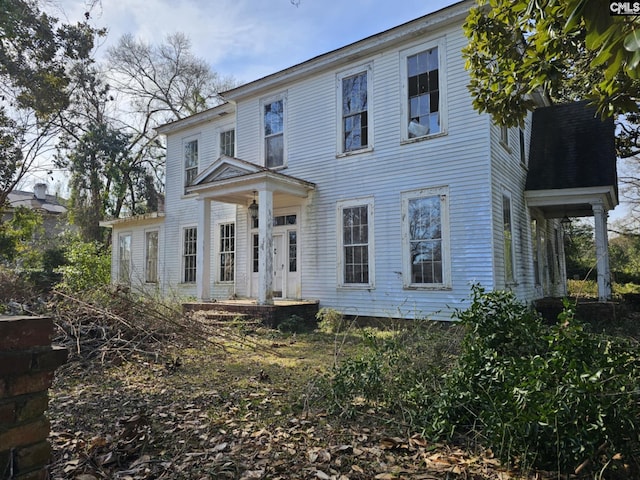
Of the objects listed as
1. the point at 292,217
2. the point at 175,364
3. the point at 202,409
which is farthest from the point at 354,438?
the point at 292,217

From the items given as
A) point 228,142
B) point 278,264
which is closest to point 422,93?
point 278,264

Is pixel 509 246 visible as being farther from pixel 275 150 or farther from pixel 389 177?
pixel 275 150

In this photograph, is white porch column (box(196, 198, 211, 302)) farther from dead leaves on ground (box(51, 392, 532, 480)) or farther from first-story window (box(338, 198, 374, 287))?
dead leaves on ground (box(51, 392, 532, 480))

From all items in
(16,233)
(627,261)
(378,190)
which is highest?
(378,190)

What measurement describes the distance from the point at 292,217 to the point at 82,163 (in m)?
16.5

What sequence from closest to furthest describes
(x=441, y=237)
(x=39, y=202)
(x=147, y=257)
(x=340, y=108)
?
(x=441, y=237) → (x=340, y=108) → (x=147, y=257) → (x=39, y=202)

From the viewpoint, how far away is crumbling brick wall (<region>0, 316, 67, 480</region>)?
1.65m

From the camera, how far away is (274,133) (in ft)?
39.7

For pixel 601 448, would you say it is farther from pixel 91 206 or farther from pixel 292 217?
pixel 91 206

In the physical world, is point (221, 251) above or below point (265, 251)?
above

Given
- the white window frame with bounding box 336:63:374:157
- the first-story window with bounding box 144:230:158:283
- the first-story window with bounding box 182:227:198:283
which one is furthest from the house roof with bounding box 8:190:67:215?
the white window frame with bounding box 336:63:374:157

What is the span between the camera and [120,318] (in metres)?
6.13

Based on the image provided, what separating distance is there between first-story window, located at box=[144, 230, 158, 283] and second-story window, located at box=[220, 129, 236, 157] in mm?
4587

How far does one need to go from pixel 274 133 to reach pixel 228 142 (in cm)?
250
